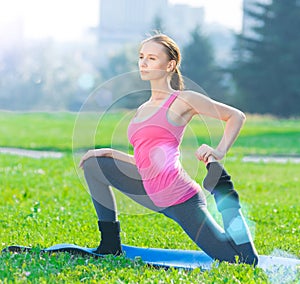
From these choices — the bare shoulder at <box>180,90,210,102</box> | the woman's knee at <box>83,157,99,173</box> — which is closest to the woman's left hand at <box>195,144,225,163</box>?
the bare shoulder at <box>180,90,210,102</box>

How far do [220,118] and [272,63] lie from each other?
29.0m

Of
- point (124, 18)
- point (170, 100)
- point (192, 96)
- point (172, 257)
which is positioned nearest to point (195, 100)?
point (192, 96)

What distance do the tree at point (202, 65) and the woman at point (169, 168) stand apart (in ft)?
108

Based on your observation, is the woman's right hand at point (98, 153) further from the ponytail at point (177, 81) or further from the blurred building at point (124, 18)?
the blurred building at point (124, 18)

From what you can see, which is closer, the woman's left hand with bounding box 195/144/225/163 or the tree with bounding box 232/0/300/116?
the woman's left hand with bounding box 195/144/225/163

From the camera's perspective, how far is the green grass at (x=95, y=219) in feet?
11.3

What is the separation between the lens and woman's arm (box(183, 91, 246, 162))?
3715 mm

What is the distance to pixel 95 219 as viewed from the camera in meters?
5.56

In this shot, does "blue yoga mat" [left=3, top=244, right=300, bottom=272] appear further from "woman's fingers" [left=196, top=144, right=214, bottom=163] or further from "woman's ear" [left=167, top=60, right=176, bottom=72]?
"woman's ear" [left=167, top=60, right=176, bottom=72]

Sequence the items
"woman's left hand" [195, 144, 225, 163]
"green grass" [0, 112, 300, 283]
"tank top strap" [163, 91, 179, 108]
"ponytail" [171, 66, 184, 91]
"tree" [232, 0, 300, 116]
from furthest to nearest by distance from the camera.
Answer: "tree" [232, 0, 300, 116] < "ponytail" [171, 66, 184, 91] < "tank top strap" [163, 91, 179, 108] < "woman's left hand" [195, 144, 225, 163] < "green grass" [0, 112, 300, 283]

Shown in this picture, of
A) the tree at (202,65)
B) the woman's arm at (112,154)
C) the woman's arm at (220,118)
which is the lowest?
the tree at (202,65)

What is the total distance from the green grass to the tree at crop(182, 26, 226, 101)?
89.0 feet

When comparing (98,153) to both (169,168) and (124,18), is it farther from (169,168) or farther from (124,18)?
(124,18)

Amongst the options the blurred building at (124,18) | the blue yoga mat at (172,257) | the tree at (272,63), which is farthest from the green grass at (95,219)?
the blurred building at (124,18)
